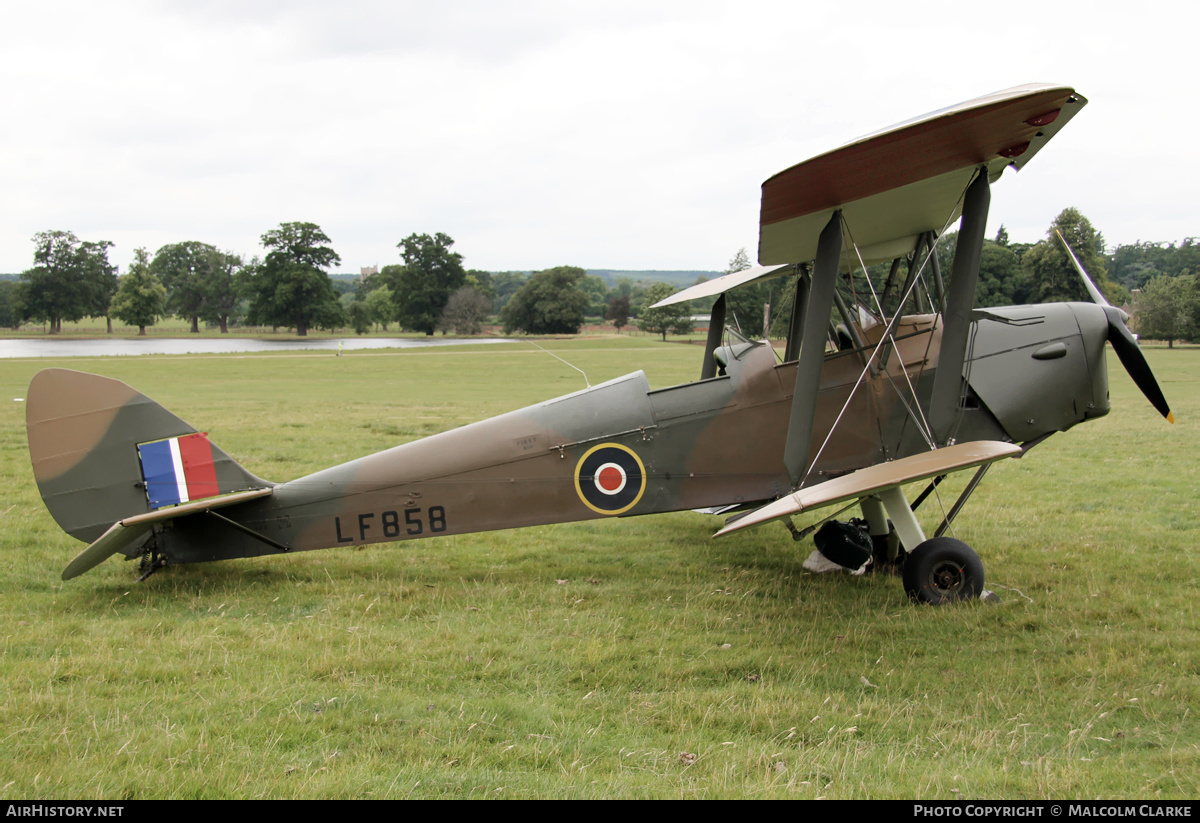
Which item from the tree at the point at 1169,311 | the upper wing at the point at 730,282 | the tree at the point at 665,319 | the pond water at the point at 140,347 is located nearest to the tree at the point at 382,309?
the pond water at the point at 140,347

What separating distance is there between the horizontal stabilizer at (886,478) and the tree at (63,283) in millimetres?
101342

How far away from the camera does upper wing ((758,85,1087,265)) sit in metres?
4.45

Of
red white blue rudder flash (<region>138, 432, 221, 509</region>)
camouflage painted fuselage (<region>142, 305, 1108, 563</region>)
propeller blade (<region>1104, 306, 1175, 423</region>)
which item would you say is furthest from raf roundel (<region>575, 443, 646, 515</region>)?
propeller blade (<region>1104, 306, 1175, 423</region>)

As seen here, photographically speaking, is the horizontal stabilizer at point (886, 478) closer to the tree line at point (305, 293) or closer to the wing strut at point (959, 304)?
the wing strut at point (959, 304)

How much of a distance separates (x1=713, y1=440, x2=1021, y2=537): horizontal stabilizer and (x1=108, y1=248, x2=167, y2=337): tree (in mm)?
94176

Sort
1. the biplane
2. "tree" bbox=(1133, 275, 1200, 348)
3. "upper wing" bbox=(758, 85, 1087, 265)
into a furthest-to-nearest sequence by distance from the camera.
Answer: "tree" bbox=(1133, 275, 1200, 348) < the biplane < "upper wing" bbox=(758, 85, 1087, 265)

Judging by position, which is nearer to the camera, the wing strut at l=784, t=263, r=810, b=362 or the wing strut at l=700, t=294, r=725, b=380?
the wing strut at l=784, t=263, r=810, b=362

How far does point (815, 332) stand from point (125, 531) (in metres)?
5.02

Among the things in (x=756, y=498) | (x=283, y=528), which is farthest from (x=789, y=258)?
(x=283, y=528)

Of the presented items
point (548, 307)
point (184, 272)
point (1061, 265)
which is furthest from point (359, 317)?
point (1061, 265)

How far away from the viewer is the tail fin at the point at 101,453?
5875 mm

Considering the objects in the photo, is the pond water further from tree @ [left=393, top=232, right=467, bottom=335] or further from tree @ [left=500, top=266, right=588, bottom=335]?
tree @ [left=393, top=232, right=467, bottom=335]

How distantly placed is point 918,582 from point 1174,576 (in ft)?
8.44

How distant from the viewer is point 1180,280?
58.4 m
